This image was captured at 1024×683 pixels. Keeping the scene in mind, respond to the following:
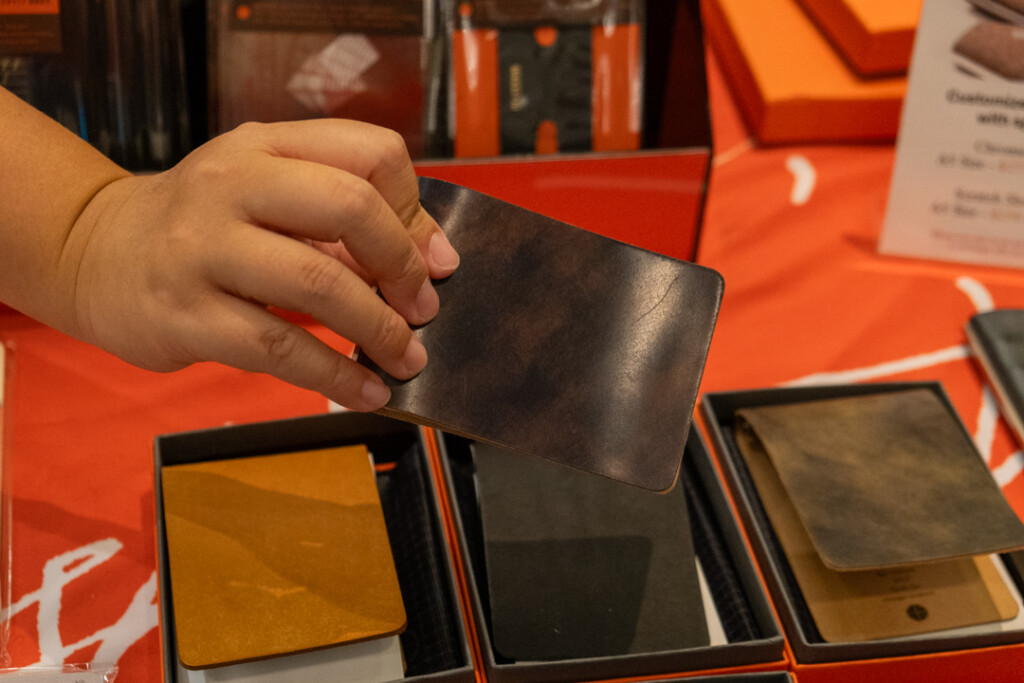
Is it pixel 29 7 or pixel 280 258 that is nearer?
pixel 280 258

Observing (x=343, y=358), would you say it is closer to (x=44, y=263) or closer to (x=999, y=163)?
(x=44, y=263)

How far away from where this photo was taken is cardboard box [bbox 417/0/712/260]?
3.39 feet

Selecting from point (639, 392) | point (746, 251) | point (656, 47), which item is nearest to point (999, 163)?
point (746, 251)

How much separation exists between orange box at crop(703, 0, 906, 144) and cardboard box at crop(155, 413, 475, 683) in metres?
0.76

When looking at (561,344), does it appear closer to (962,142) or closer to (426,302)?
(426,302)

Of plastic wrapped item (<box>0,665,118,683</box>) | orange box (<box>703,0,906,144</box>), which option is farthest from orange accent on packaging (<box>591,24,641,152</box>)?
plastic wrapped item (<box>0,665,118,683</box>)

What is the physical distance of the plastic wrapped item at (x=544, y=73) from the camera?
3.81 ft

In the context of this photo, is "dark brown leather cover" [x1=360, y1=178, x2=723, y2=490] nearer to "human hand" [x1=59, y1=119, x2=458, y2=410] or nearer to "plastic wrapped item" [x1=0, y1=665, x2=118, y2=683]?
"human hand" [x1=59, y1=119, x2=458, y2=410]

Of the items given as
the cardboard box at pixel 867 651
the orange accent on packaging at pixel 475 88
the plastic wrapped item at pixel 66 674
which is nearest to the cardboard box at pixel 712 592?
the cardboard box at pixel 867 651

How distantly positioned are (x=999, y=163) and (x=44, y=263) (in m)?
1.07

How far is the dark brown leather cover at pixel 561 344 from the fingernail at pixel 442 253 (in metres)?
0.01

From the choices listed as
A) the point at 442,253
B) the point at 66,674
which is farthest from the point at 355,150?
the point at 66,674

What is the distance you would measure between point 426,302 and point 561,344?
0.11 metres

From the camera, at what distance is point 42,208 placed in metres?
0.75
